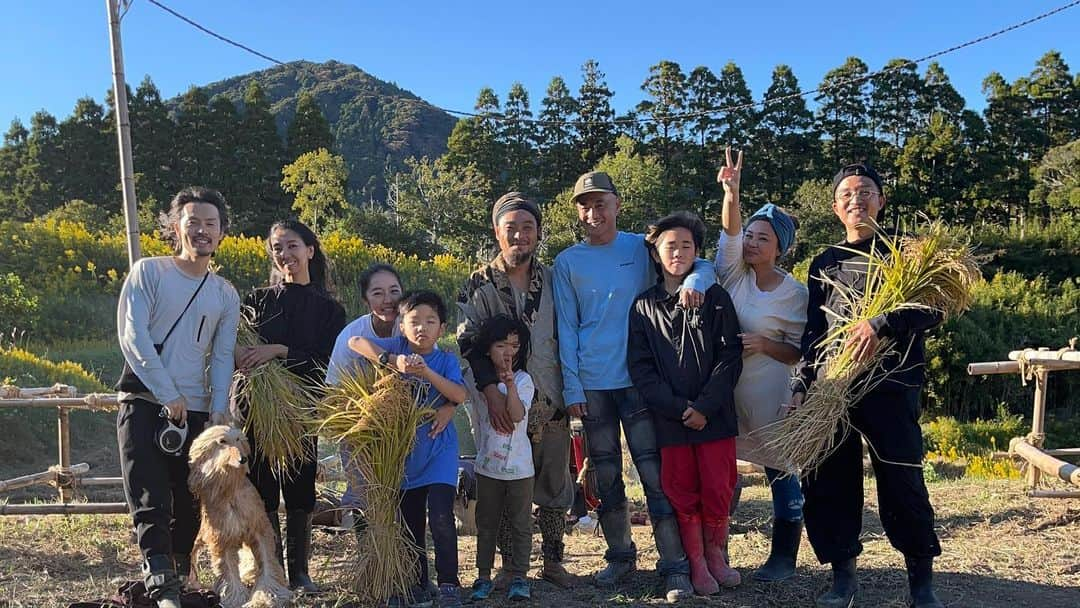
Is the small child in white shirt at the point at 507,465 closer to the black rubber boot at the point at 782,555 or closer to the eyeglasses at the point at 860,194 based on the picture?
the black rubber boot at the point at 782,555

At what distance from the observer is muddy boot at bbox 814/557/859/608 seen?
3379 millimetres

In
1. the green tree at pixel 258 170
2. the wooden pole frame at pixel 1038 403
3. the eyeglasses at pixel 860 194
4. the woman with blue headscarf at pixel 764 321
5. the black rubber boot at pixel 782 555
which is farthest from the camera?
the green tree at pixel 258 170

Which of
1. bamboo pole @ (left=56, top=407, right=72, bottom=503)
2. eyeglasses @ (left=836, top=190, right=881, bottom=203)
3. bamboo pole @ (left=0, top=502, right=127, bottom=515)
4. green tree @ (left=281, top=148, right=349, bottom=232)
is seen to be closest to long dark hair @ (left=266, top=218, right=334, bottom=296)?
bamboo pole @ (left=0, top=502, right=127, bottom=515)

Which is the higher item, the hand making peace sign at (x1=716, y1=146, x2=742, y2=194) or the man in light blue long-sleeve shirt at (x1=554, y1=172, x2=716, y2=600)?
the hand making peace sign at (x1=716, y1=146, x2=742, y2=194)

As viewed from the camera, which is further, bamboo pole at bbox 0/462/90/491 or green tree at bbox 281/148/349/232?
green tree at bbox 281/148/349/232

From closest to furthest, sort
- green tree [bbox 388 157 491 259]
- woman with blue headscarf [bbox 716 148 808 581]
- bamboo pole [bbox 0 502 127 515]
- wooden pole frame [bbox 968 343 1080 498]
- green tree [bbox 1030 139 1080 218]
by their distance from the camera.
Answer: woman with blue headscarf [bbox 716 148 808 581], bamboo pole [bbox 0 502 127 515], wooden pole frame [bbox 968 343 1080 498], green tree [bbox 1030 139 1080 218], green tree [bbox 388 157 491 259]

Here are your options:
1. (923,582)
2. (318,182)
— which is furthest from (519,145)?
(923,582)

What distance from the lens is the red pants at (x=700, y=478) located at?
11.3 feet

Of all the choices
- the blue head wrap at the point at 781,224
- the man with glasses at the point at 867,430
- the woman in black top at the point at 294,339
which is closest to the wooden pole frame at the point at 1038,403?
the man with glasses at the point at 867,430

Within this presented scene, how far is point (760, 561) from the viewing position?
4141mm

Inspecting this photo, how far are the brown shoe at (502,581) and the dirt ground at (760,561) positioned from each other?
14 centimetres

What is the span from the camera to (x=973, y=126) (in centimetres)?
3169

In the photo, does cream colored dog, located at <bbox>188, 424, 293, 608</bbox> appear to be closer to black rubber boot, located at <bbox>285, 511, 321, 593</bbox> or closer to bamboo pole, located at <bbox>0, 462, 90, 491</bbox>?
black rubber boot, located at <bbox>285, 511, 321, 593</bbox>

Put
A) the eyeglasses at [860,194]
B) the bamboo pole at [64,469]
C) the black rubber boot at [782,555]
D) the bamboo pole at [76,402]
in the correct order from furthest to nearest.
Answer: the bamboo pole at [64,469] → the bamboo pole at [76,402] → the black rubber boot at [782,555] → the eyeglasses at [860,194]
